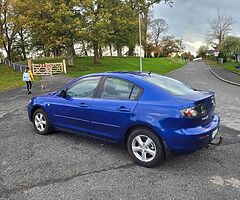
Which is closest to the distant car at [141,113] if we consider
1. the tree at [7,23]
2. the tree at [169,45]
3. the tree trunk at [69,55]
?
the tree trunk at [69,55]

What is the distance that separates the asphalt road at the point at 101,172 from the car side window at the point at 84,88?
3.33 ft

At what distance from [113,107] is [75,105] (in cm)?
97

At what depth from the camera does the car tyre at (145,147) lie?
4.32m

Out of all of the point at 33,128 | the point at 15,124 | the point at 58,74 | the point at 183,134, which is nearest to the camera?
the point at 183,134

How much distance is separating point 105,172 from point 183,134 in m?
1.34

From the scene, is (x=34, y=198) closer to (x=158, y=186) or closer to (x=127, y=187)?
(x=127, y=187)

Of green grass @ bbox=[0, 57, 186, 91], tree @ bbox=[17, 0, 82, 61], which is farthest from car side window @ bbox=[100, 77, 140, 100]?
tree @ bbox=[17, 0, 82, 61]

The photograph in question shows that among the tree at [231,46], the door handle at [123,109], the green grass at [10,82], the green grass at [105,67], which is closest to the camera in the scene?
the door handle at [123,109]

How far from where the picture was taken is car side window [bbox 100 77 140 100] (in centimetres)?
471

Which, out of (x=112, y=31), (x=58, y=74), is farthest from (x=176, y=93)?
(x=112, y=31)

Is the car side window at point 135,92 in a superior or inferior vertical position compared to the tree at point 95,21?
inferior

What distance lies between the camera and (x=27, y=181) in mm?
4016

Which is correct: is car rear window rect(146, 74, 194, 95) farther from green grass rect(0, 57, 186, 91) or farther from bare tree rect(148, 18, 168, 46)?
bare tree rect(148, 18, 168, 46)

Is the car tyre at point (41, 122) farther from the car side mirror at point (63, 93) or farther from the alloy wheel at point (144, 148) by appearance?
the alloy wheel at point (144, 148)
